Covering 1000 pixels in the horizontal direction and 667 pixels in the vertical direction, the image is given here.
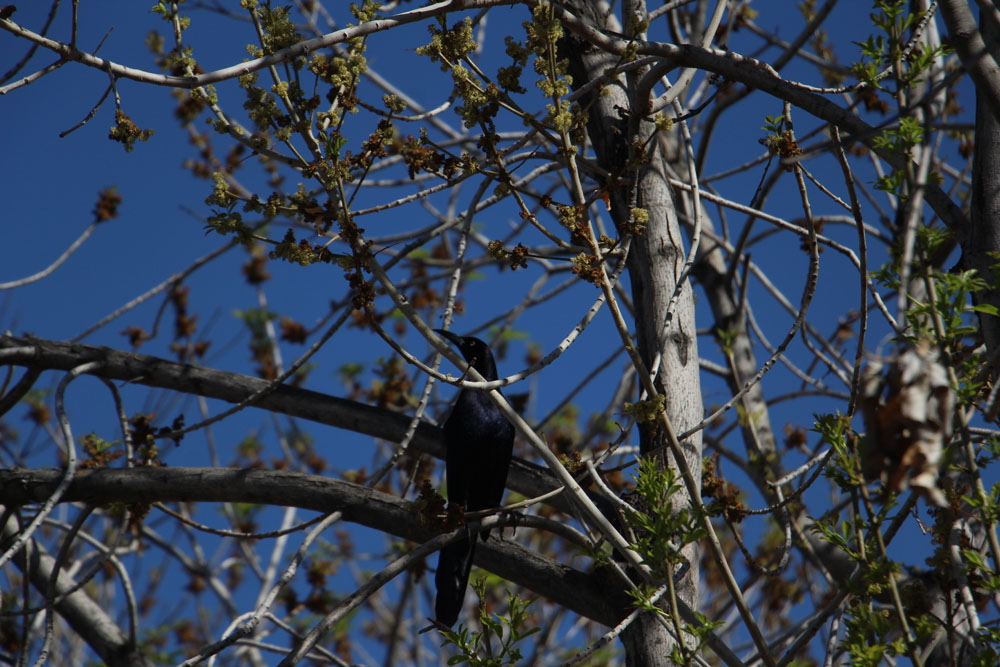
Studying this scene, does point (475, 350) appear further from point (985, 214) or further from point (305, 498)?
point (985, 214)

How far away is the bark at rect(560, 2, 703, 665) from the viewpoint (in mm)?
2805

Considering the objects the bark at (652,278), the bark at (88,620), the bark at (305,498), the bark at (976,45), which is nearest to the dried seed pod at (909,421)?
the bark at (976,45)

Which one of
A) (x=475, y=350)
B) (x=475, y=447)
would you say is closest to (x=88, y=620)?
(x=475, y=447)

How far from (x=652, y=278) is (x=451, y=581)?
1585 mm

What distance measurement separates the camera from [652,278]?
3084 millimetres

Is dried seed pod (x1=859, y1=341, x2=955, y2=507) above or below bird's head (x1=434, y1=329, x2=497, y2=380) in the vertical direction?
below

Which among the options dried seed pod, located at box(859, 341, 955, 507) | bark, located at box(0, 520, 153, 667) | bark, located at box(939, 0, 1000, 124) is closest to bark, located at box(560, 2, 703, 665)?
bark, located at box(939, 0, 1000, 124)

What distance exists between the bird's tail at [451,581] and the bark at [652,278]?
0.99m

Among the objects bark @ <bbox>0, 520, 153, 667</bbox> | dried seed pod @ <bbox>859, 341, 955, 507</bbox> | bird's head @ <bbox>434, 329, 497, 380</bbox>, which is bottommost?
dried seed pod @ <bbox>859, 341, 955, 507</bbox>

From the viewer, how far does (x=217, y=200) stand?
82.6 inches

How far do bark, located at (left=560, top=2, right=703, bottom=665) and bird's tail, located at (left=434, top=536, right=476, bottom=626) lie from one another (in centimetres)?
99

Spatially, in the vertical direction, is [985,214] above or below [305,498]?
above

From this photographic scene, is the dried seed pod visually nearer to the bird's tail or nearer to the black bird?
the bird's tail

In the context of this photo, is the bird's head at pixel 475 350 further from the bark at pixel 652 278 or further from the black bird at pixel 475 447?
the bark at pixel 652 278
